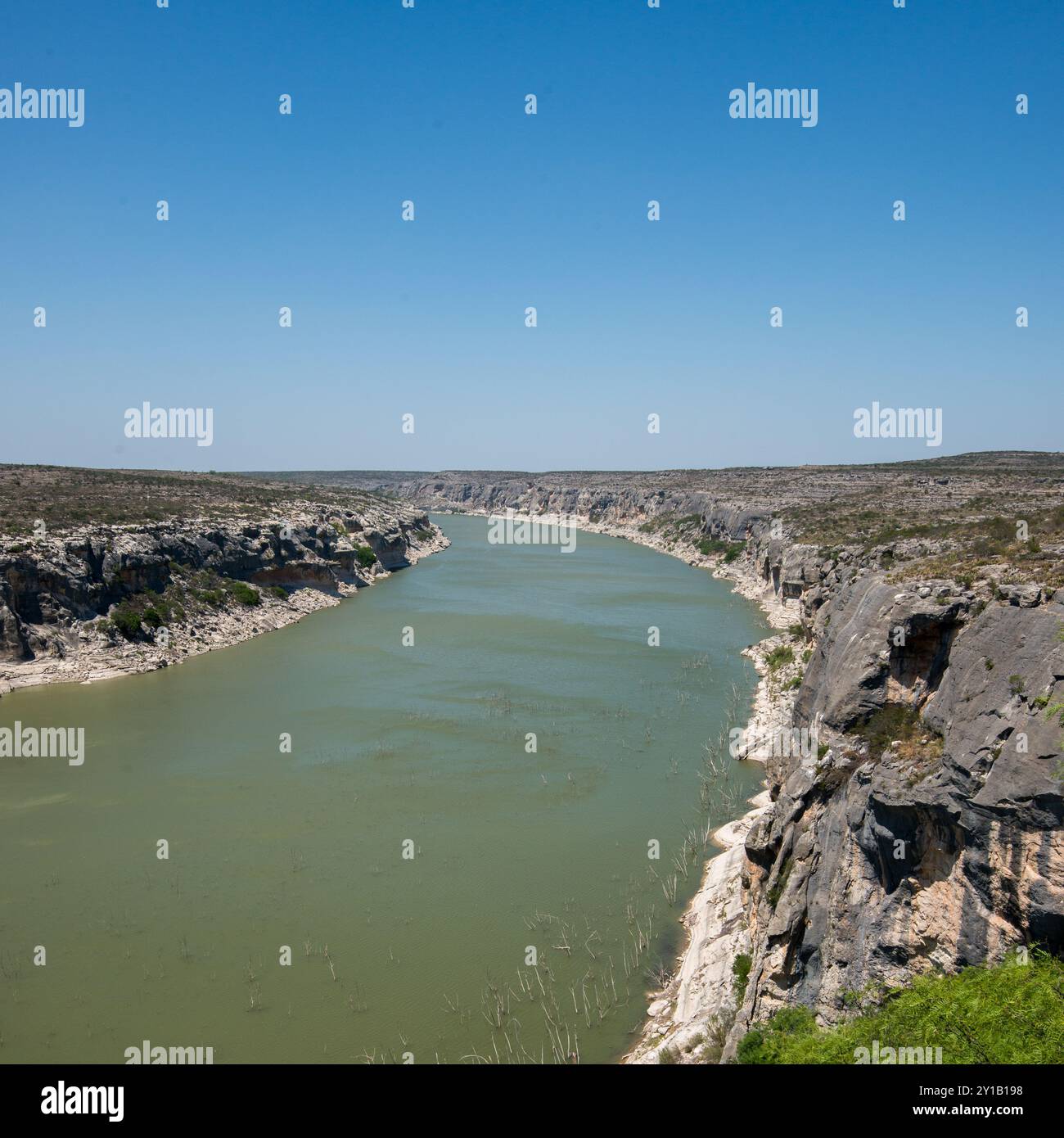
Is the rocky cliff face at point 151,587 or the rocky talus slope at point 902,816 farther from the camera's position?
the rocky cliff face at point 151,587

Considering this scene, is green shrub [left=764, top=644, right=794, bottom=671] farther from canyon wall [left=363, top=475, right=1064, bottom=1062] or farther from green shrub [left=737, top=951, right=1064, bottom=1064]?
green shrub [left=737, top=951, right=1064, bottom=1064]

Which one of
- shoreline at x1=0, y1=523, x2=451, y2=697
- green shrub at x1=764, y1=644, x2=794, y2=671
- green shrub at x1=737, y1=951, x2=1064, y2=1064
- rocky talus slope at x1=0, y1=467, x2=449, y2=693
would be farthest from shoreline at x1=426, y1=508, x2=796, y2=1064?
rocky talus slope at x1=0, y1=467, x2=449, y2=693

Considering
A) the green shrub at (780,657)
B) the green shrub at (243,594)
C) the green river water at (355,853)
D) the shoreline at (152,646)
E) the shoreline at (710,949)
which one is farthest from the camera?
the green shrub at (243,594)

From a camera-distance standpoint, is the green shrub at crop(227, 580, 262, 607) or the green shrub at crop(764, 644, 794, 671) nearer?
the green shrub at crop(764, 644, 794, 671)

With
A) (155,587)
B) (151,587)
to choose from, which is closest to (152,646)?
(151,587)

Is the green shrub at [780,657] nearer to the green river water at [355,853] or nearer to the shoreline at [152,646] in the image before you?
the green river water at [355,853]

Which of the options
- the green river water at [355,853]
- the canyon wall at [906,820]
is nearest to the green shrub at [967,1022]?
the canyon wall at [906,820]
